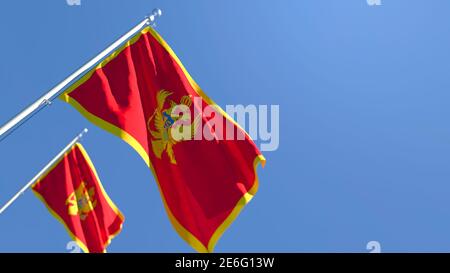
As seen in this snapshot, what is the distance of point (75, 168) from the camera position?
11.9 metres

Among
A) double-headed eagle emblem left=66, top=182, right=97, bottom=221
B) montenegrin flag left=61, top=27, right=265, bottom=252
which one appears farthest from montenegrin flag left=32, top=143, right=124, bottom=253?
montenegrin flag left=61, top=27, right=265, bottom=252

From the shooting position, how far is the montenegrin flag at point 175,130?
7734 mm

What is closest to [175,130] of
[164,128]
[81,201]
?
[164,128]

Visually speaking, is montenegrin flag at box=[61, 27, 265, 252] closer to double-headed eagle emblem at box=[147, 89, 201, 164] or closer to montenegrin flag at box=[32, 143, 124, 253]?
double-headed eagle emblem at box=[147, 89, 201, 164]

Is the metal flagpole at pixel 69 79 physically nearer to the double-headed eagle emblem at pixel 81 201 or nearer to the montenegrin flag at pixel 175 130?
the montenegrin flag at pixel 175 130

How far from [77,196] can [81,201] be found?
0.54 feet

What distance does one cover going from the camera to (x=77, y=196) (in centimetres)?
1162

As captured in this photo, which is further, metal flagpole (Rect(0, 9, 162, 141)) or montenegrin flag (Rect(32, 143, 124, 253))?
montenegrin flag (Rect(32, 143, 124, 253))

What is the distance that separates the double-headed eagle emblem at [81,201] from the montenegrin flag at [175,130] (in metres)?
4.54

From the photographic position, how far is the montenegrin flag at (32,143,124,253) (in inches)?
457

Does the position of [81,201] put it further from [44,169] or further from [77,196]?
[44,169]

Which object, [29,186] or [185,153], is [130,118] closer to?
[185,153]

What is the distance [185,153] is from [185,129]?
0.44 m
